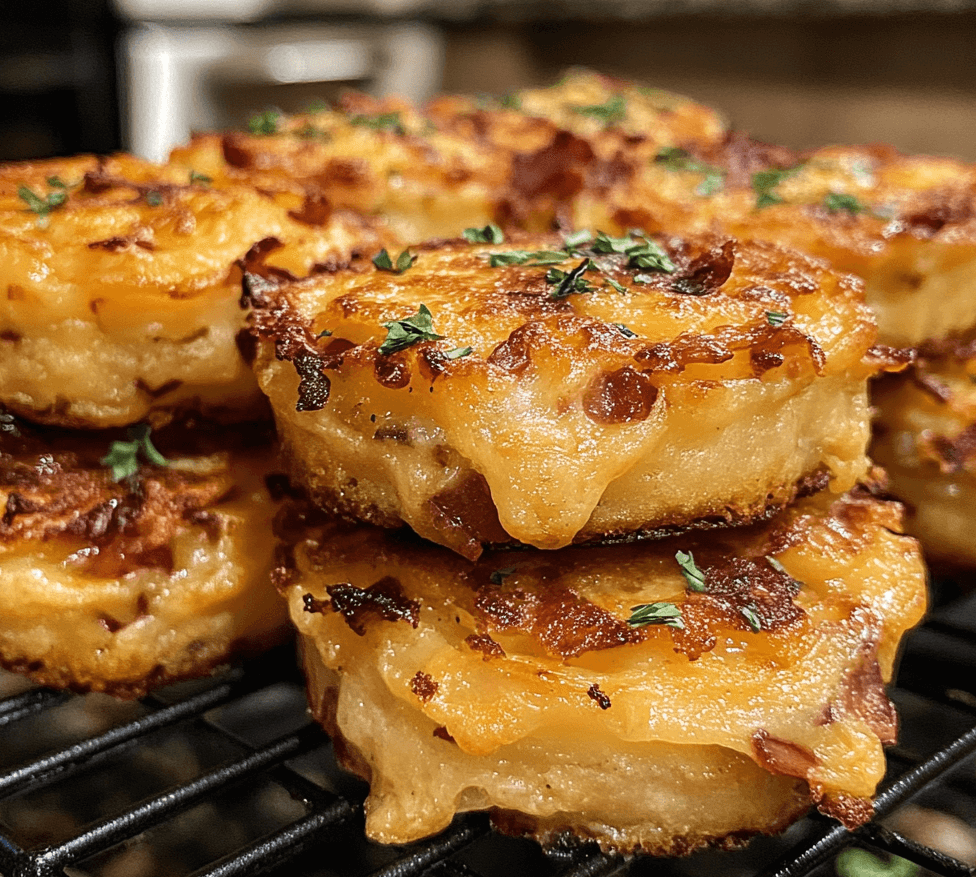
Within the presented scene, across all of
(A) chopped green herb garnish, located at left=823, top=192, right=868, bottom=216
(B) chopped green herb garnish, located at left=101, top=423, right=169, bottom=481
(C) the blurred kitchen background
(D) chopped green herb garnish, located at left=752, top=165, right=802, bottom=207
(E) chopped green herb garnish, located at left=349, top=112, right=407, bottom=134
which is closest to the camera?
(B) chopped green herb garnish, located at left=101, top=423, right=169, bottom=481

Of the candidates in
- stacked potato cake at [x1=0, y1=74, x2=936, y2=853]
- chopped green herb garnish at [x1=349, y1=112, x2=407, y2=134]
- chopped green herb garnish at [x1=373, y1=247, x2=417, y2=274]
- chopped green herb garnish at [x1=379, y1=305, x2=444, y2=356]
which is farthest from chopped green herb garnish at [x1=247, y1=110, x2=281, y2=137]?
chopped green herb garnish at [x1=379, y1=305, x2=444, y2=356]

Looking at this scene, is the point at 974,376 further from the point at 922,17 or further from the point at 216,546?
the point at 922,17

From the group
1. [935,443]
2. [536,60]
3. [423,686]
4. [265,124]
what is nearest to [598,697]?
[423,686]

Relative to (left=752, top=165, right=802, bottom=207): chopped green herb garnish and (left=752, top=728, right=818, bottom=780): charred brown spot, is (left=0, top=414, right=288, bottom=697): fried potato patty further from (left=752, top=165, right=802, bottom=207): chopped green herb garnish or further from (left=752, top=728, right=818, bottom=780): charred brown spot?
(left=752, top=165, right=802, bottom=207): chopped green herb garnish

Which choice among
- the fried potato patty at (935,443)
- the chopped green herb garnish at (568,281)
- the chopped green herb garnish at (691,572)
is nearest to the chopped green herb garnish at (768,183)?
the fried potato patty at (935,443)

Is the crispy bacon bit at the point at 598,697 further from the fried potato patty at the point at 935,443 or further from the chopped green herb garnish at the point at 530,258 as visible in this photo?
the fried potato patty at the point at 935,443

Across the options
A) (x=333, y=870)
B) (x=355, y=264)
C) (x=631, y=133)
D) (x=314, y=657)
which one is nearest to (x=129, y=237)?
(x=355, y=264)

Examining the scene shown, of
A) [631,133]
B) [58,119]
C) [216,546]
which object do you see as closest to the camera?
[216,546]
